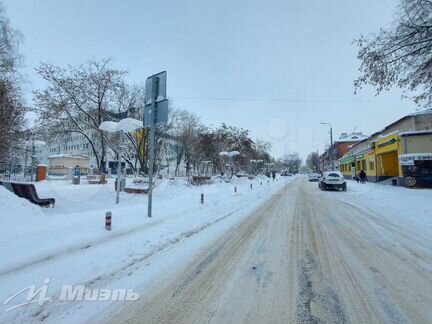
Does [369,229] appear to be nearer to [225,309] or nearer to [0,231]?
[225,309]

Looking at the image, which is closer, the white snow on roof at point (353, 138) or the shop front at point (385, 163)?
the shop front at point (385, 163)

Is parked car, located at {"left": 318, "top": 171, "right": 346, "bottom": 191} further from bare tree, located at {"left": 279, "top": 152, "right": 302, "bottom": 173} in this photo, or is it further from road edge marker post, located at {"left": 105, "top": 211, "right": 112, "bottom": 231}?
bare tree, located at {"left": 279, "top": 152, "right": 302, "bottom": 173}

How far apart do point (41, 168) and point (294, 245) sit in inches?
1072

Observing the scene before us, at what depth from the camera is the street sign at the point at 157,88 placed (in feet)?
29.5

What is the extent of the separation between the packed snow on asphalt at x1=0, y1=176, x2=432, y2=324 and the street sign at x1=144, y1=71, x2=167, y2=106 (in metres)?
4.30

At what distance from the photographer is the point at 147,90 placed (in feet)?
30.1

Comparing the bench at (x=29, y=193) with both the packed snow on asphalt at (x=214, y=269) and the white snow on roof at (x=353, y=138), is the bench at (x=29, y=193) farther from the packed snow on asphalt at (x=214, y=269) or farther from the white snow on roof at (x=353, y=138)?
the white snow on roof at (x=353, y=138)

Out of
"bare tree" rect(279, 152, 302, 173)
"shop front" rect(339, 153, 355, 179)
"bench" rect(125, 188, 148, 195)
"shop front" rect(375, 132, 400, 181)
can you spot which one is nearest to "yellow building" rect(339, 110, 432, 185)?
"shop front" rect(375, 132, 400, 181)

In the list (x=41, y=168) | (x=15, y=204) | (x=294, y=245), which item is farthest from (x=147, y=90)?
(x=41, y=168)

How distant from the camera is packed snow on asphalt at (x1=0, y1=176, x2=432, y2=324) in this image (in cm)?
317

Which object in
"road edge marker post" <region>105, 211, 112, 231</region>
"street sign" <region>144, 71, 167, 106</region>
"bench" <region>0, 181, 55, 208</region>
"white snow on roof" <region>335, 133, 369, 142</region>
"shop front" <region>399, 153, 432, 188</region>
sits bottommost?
"road edge marker post" <region>105, 211, 112, 231</region>

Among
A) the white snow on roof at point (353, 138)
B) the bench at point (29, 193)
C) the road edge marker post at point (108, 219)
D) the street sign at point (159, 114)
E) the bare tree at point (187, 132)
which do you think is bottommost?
the road edge marker post at point (108, 219)

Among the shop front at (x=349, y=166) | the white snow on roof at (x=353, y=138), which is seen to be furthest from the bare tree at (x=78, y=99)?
the white snow on roof at (x=353, y=138)

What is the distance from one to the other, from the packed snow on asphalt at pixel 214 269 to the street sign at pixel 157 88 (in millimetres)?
4301
